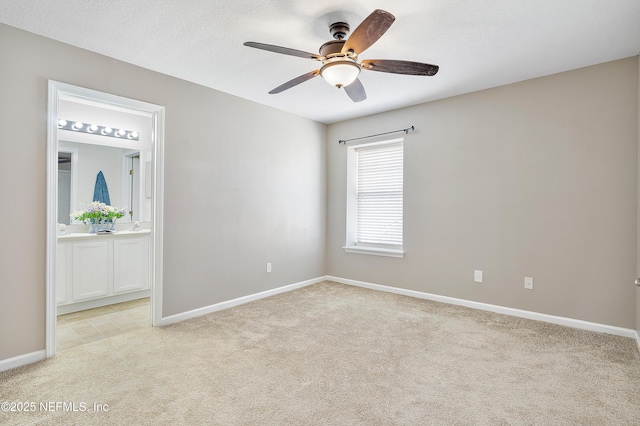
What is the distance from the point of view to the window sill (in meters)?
4.28

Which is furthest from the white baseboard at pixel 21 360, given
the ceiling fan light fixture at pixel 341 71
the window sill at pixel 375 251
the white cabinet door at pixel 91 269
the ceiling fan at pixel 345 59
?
the window sill at pixel 375 251

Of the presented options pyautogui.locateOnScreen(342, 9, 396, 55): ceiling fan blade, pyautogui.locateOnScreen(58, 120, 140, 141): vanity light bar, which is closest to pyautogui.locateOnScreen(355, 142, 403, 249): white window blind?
pyautogui.locateOnScreen(342, 9, 396, 55): ceiling fan blade

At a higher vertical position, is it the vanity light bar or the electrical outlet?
the vanity light bar

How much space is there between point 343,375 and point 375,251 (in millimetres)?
2414

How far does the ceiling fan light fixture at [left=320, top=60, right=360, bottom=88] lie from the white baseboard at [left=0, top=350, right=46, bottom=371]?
2900mm

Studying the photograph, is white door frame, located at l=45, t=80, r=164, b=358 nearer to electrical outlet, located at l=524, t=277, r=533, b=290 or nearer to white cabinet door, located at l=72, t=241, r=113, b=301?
white cabinet door, located at l=72, t=241, r=113, b=301

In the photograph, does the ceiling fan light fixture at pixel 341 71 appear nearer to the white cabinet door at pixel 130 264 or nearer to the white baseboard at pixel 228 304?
the white baseboard at pixel 228 304

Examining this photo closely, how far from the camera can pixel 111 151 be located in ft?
14.3

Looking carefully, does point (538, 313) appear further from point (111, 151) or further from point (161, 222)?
point (111, 151)

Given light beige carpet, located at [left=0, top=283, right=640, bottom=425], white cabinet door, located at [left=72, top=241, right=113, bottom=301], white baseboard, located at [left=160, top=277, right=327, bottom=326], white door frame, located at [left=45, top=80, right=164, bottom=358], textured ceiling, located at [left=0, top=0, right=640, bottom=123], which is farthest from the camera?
white cabinet door, located at [left=72, top=241, right=113, bottom=301]

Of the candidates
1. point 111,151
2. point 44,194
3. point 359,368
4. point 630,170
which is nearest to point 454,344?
point 359,368

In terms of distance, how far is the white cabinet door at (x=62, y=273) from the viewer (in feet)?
11.5

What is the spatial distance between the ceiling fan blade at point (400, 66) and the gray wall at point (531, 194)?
1739 millimetres

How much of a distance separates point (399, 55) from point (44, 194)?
2.99 metres
